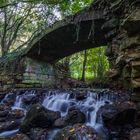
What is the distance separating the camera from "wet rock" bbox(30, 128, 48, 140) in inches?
286

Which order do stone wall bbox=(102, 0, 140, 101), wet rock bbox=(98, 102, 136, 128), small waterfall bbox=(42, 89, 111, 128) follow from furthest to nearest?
small waterfall bbox=(42, 89, 111, 128)
stone wall bbox=(102, 0, 140, 101)
wet rock bbox=(98, 102, 136, 128)

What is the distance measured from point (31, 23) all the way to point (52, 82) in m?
5.70

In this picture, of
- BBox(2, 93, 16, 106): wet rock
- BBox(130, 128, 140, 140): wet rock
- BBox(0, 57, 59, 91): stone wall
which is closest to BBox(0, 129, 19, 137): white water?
BBox(130, 128, 140, 140): wet rock

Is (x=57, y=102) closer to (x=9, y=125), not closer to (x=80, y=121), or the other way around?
(x=9, y=125)

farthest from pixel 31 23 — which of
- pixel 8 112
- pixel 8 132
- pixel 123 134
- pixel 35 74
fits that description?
pixel 123 134

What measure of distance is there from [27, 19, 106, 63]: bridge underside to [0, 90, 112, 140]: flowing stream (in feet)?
11.9

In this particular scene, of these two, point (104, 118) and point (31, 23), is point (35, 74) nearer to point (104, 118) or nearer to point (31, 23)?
point (31, 23)

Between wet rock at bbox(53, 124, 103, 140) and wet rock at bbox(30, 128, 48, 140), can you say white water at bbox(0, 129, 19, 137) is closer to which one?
wet rock at bbox(30, 128, 48, 140)

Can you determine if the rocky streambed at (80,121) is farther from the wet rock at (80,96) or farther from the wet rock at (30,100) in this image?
the wet rock at (30,100)

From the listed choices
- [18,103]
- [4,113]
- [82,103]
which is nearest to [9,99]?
[18,103]

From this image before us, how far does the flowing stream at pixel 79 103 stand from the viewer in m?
8.19

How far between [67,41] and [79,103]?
21.9 feet

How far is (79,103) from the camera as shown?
10.1 m

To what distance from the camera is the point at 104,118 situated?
7.84 m
